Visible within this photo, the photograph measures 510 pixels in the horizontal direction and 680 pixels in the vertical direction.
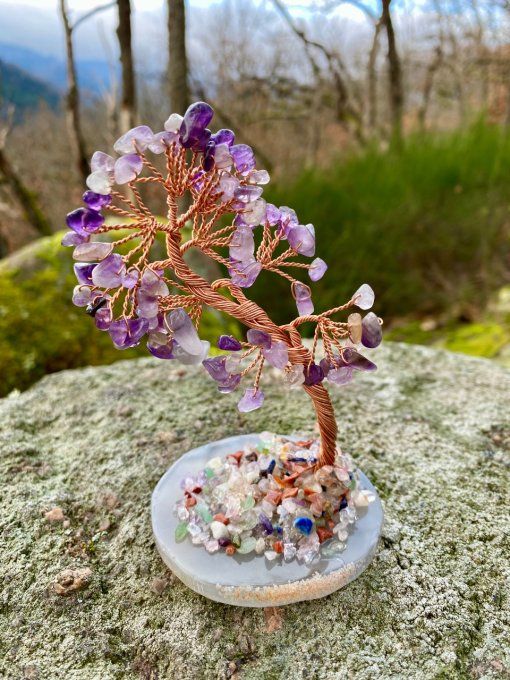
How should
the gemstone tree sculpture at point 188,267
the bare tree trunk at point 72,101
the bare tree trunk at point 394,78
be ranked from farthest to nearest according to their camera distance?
the bare tree trunk at point 72,101 < the bare tree trunk at point 394,78 < the gemstone tree sculpture at point 188,267

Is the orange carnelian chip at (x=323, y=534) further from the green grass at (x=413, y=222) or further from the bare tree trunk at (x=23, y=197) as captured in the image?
the bare tree trunk at (x=23, y=197)

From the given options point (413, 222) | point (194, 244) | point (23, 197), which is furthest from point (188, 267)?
point (23, 197)

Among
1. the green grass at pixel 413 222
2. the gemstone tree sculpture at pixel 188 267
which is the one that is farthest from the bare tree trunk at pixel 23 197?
the gemstone tree sculpture at pixel 188 267

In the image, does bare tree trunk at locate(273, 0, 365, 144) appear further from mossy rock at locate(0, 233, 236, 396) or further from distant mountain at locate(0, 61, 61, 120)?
distant mountain at locate(0, 61, 61, 120)

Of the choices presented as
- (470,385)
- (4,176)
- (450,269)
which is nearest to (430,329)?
(450,269)

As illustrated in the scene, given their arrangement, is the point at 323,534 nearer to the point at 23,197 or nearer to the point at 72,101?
the point at 72,101

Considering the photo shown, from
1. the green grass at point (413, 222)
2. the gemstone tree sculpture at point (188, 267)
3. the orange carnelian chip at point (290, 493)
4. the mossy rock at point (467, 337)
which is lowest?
the mossy rock at point (467, 337)

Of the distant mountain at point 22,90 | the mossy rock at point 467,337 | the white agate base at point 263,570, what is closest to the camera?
the white agate base at point 263,570

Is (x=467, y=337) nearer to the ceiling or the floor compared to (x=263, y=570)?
nearer to the floor
